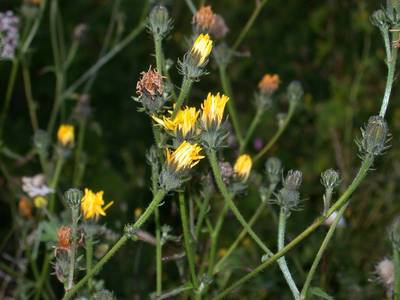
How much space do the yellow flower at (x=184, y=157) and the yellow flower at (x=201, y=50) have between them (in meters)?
0.20

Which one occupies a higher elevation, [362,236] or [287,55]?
[287,55]

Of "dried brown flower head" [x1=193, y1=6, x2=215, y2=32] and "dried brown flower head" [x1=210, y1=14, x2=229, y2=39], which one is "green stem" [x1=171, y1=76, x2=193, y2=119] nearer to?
"dried brown flower head" [x1=193, y1=6, x2=215, y2=32]

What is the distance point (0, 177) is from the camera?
10.8 ft

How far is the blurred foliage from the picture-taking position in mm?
3014

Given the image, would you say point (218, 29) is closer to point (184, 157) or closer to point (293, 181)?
point (293, 181)

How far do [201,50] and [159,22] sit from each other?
190mm

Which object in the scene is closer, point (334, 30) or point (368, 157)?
point (368, 157)

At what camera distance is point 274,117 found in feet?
13.8

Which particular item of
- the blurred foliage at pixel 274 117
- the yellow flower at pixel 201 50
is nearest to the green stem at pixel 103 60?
the blurred foliage at pixel 274 117

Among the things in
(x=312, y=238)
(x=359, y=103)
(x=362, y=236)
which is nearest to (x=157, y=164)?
(x=312, y=238)

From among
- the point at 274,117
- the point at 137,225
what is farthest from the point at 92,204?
the point at 274,117

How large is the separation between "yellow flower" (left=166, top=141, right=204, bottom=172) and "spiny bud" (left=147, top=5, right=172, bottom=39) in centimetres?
36

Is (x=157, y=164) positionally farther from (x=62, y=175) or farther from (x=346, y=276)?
(x=62, y=175)

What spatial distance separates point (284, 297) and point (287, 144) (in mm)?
1421
